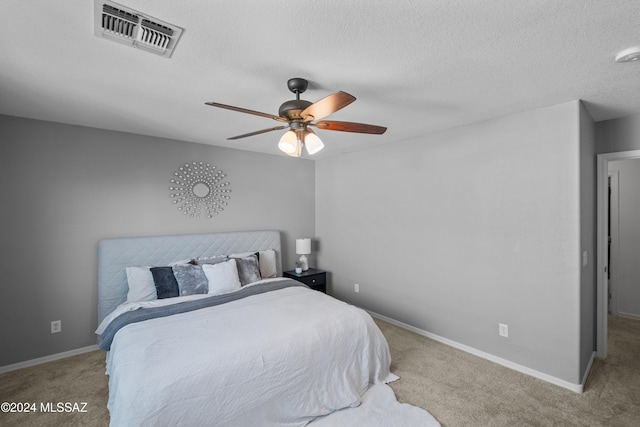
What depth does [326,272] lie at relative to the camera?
4859 mm

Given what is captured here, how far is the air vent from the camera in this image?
142cm

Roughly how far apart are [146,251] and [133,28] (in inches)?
103

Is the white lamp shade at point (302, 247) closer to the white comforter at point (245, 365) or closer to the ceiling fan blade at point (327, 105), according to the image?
the white comforter at point (245, 365)

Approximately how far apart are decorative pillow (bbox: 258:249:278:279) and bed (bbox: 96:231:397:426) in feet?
2.89

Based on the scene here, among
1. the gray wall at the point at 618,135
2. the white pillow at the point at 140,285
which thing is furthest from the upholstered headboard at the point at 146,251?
the gray wall at the point at 618,135

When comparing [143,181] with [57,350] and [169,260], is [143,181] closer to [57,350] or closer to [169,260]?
[169,260]

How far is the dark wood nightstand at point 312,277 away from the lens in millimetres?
4402

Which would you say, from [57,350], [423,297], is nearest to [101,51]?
[57,350]

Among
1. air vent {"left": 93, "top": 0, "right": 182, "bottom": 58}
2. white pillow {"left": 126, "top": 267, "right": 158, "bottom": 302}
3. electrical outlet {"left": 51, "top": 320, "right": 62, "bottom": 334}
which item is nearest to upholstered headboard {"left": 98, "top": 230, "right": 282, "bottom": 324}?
white pillow {"left": 126, "top": 267, "right": 158, "bottom": 302}

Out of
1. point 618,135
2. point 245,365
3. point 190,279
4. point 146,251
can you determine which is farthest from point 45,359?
point 618,135

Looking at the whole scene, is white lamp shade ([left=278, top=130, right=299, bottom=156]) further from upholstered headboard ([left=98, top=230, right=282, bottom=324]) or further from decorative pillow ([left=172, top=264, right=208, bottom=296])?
upholstered headboard ([left=98, top=230, right=282, bottom=324])

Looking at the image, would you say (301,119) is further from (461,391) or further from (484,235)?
(461,391)

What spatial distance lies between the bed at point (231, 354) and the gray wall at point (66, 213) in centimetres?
27

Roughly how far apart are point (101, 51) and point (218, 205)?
2541 mm
